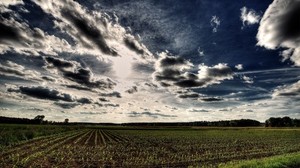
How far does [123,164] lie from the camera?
770 inches

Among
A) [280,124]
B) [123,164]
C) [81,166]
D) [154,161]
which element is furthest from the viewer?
[280,124]

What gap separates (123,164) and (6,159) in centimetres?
857

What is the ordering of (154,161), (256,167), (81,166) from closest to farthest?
(256,167) < (81,166) < (154,161)

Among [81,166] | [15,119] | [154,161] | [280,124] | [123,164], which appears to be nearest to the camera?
[81,166]

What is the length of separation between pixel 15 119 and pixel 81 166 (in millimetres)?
200150

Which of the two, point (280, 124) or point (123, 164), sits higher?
point (280, 124)

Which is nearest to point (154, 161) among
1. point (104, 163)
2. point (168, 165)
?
point (168, 165)

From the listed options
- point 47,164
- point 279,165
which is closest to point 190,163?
point 279,165

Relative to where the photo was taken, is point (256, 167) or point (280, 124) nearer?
point (256, 167)

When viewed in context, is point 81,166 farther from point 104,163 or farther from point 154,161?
point 154,161

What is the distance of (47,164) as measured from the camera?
60.2ft

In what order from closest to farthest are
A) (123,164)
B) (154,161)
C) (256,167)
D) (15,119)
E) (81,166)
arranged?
(256,167) → (81,166) → (123,164) → (154,161) → (15,119)

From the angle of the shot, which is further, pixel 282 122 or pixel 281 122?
pixel 282 122

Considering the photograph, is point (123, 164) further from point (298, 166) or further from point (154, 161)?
point (298, 166)
